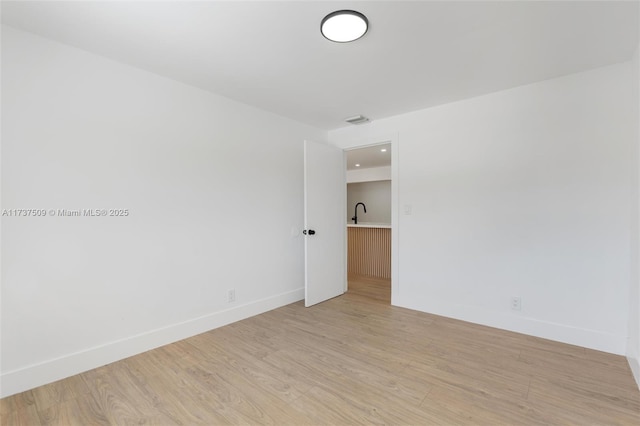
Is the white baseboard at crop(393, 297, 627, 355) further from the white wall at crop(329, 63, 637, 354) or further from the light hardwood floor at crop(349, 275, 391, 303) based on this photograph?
the light hardwood floor at crop(349, 275, 391, 303)

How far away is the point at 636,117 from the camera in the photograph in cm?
218

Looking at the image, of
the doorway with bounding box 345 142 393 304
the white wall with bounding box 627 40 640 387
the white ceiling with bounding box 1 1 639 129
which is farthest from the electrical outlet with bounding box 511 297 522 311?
the white ceiling with bounding box 1 1 639 129

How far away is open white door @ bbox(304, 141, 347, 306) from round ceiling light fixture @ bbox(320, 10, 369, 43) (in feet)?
5.60

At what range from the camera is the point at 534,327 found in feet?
8.78

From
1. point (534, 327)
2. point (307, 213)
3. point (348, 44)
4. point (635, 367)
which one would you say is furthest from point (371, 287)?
point (348, 44)

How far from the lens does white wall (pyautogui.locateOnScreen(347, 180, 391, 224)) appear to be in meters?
7.76

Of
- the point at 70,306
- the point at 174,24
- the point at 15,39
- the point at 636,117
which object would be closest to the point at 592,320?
the point at 636,117

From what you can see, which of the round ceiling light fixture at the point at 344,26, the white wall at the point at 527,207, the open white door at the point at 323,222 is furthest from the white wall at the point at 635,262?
the open white door at the point at 323,222

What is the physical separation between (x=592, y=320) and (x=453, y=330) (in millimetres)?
1092


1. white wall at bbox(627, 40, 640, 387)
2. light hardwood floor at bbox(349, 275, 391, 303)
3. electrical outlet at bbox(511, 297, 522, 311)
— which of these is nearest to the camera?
white wall at bbox(627, 40, 640, 387)

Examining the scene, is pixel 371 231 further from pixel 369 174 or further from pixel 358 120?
pixel 369 174

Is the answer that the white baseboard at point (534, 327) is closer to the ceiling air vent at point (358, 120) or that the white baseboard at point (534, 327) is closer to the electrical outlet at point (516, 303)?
the electrical outlet at point (516, 303)

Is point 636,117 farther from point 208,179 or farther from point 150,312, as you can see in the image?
point 150,312

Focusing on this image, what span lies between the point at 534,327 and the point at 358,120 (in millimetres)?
2881
